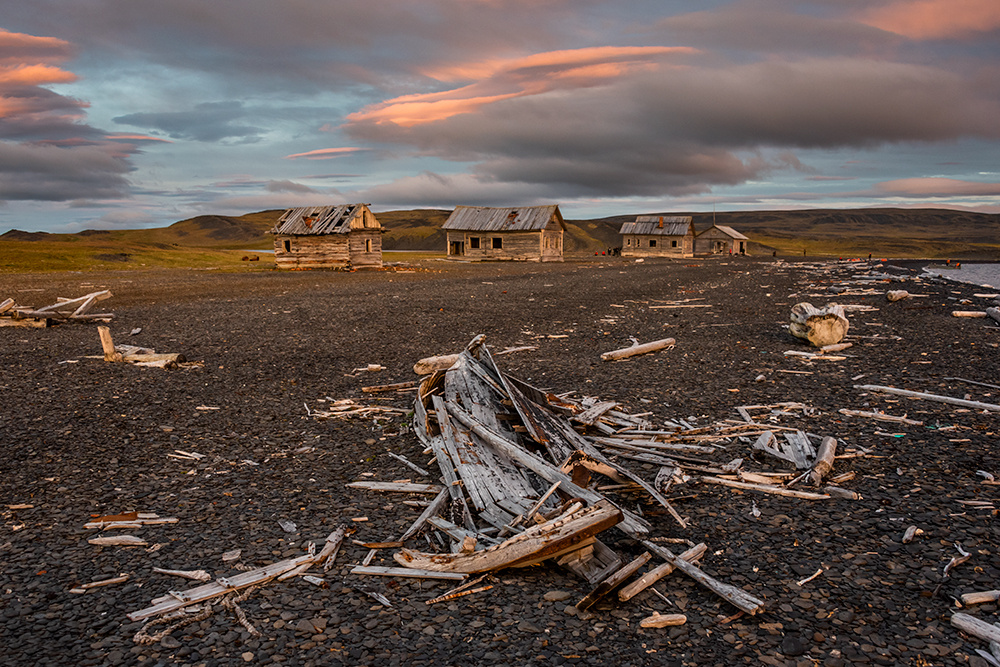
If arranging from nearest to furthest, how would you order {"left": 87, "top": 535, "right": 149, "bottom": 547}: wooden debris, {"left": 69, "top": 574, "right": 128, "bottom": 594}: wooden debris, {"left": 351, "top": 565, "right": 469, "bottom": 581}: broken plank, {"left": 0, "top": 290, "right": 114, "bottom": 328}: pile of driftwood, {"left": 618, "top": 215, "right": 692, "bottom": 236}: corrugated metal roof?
{"left": 69, "top": 574, "right": 128, "bottom": 594}: wooden debris
{"left": 351, "top": 565, "right": 469, "bottom": 581}: broken plank
{"left": 87, "top": 535, "right": 149, "bottom": 547}: wooden debris
{"left": 0, "top": 290, "right": 114, "bottom": 328}: pile of driftwood
{"left": 618, "top": 215, "right": 692, "bottom": 236}: corrugated metal roof

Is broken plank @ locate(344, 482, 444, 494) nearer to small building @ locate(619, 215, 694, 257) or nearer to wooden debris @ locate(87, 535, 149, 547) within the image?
wooden debris @ locate(87, 535, 149, 547)

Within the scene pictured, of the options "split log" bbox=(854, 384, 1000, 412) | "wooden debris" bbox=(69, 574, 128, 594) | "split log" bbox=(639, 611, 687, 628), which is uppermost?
"wooden debris" bbox=(69, 574, 128, 594)

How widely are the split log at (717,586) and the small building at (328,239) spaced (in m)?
41.9

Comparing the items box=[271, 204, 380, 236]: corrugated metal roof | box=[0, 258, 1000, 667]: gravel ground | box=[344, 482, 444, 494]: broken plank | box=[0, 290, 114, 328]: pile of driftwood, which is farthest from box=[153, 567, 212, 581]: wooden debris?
box=[271, 204, 380, 236]: corrugated metal roof

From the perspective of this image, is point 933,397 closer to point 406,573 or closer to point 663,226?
point 406,573

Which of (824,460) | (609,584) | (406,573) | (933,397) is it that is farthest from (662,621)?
(933,397)

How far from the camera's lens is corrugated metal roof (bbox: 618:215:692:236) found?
76000mm

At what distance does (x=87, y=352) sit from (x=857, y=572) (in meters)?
15.0

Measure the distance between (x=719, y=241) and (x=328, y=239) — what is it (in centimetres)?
6294

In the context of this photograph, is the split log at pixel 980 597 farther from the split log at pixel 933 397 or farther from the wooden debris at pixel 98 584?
the wooden debris at pixel 98 584

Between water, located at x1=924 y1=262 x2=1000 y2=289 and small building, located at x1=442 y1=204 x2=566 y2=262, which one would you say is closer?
water, located at x1=924 y1=262 x2=1000 y2=289

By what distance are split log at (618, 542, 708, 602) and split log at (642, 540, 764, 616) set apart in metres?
0.08

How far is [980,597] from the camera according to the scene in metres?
4.05

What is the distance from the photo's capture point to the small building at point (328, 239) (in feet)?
147
